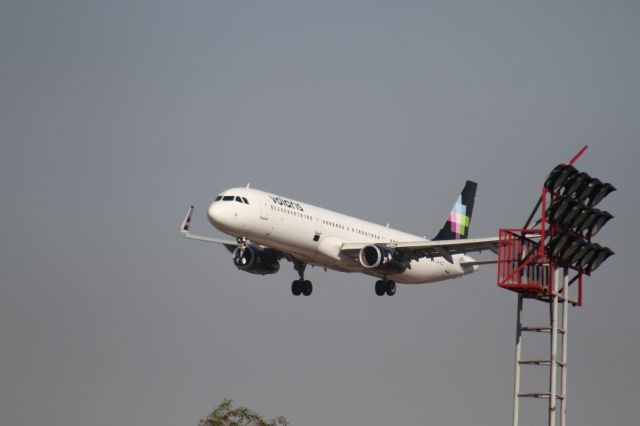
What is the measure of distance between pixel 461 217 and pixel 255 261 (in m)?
22.2

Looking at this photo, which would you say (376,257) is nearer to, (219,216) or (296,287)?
(296,287)

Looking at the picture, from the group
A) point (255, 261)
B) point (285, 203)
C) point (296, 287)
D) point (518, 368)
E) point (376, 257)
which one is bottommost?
point (518, 368)

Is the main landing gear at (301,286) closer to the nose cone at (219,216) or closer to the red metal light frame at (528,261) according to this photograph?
the nose cone at (219,216)

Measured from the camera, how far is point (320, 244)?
7588 cm

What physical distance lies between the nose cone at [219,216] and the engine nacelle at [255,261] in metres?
7.19

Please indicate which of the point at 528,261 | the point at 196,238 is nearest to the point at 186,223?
the point at 196,238

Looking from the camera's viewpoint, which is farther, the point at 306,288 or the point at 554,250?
the point at 306,288

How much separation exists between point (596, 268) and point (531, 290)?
4.32 m

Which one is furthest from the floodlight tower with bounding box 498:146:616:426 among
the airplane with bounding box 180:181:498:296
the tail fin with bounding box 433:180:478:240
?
the tail fin with bounding box 433:180:478:240

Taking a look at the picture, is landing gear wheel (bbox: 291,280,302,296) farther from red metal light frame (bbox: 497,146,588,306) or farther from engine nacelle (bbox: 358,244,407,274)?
red metal light frame (bbox: 497,146,588,306)

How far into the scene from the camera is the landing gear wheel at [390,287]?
8119 cm

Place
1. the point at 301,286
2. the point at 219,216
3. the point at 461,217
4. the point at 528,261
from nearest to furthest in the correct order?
1. the point at 528,261
2. the point at 219,216
3. the point at 301,286
4. the point at 461,217

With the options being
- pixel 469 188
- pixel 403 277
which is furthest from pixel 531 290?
pixel 469 188

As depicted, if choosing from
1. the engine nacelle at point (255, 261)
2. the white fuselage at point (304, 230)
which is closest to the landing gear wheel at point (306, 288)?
the engine nacelle at point (255, 261)
